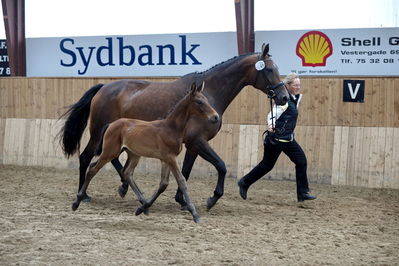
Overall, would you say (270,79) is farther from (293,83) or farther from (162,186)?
(162,186)

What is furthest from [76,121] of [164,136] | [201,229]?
[201,229]

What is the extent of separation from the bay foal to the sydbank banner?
5.28 meters

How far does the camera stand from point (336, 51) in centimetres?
1261

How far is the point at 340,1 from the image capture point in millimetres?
13078

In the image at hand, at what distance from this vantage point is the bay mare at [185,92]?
27.1 feet

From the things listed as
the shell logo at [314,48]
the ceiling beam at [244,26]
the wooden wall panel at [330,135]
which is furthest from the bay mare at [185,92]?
the shell logo at [314,48]

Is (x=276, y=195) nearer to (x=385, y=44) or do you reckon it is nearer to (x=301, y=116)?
(x=301, y=116)

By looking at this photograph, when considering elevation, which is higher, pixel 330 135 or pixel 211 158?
pixel 330 135

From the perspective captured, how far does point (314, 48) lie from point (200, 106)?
18.0ft

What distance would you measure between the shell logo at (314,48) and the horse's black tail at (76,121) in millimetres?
4565

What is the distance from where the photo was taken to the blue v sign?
1148 centimetres

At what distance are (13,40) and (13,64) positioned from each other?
0.52 metres

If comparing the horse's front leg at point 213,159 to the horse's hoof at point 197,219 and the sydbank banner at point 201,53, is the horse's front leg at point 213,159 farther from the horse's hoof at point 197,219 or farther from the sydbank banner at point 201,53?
the sydbank banner at point 201,53

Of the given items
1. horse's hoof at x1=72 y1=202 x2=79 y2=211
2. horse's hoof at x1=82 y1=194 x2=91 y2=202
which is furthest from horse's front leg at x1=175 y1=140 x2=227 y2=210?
horse's hoof at x1=82 y1=194 x2=91 y2=202
